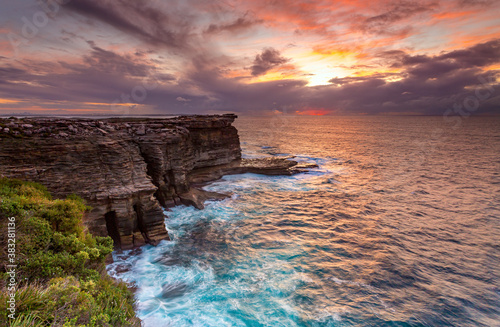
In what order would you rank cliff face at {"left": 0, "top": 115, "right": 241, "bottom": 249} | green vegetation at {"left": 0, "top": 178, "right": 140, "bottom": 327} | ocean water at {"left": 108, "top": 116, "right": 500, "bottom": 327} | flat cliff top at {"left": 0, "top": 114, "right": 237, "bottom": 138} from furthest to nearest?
flat cliff top at {"left": 0, "top": 114, "right": 237, "bottom": 138}
cliff face at {"left": 0, "top": 115, "right": 241, "bottom": 249}
ocean water at {"left": 108, "top": 116, "right": 500, "bottom": 327}
green vegetation at {"left": 0, "top": 178, "right": 140, "bottom": 327}

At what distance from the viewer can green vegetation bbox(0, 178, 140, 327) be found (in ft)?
21.5

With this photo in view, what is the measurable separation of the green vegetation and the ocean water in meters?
5.72

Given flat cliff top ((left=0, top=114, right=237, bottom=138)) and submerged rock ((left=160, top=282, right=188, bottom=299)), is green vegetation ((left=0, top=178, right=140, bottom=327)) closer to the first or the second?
submerged rock ((left=160, top=282, right=188, bottom=299))

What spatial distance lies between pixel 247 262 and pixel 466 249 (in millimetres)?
21269

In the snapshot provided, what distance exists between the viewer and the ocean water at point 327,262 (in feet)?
47.4

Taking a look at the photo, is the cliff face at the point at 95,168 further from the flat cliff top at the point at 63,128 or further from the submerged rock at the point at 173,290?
A: the submerged rock at the point at 173,290

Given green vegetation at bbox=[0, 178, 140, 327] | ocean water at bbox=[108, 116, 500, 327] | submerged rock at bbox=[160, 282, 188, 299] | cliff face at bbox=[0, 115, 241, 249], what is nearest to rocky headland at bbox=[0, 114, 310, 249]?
cliff face at bbox=[0, 115, 241, 249]

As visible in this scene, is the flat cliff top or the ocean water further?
the flat cliff top

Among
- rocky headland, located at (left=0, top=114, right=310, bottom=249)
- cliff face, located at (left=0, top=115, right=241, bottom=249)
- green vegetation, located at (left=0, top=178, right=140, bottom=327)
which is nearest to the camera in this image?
green vegetation, located at (left=0, top=178, right=140, bottom=327)

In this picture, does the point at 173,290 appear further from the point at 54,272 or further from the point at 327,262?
the point at 327,262

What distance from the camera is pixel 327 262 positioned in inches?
769

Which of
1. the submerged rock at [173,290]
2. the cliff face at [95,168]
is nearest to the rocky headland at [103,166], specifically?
the cliff face at [95,168]

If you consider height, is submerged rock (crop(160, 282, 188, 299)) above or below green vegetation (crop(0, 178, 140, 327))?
below

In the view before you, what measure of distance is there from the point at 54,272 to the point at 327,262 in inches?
736
